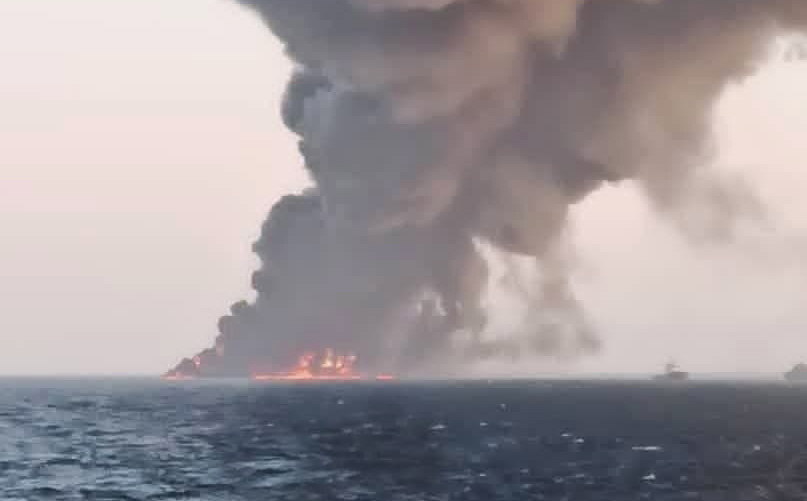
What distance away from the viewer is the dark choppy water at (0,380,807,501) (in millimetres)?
56531

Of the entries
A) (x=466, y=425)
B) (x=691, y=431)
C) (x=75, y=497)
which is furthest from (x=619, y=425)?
(x=75, y=497)

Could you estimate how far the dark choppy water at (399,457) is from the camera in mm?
56531

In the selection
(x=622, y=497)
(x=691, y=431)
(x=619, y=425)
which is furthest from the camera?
(x=619, y=425)

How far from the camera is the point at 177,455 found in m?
75.7

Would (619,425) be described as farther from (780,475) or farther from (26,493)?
(26,493)

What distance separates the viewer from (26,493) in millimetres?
56281

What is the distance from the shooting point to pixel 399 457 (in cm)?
7388

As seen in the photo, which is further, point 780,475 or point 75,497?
point 780,475

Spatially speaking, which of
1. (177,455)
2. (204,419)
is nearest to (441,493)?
(177,455)

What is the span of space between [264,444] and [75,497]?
29745mm

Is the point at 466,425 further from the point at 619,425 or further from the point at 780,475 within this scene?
the point at 780,475

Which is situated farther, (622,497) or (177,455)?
(177,455)

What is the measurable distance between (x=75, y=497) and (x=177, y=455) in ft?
67.7

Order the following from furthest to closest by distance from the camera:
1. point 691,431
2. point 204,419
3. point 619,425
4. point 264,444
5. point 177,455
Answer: point 204,419 → point 619,425 → point 691,431 → point 264,444 → point 177,455
